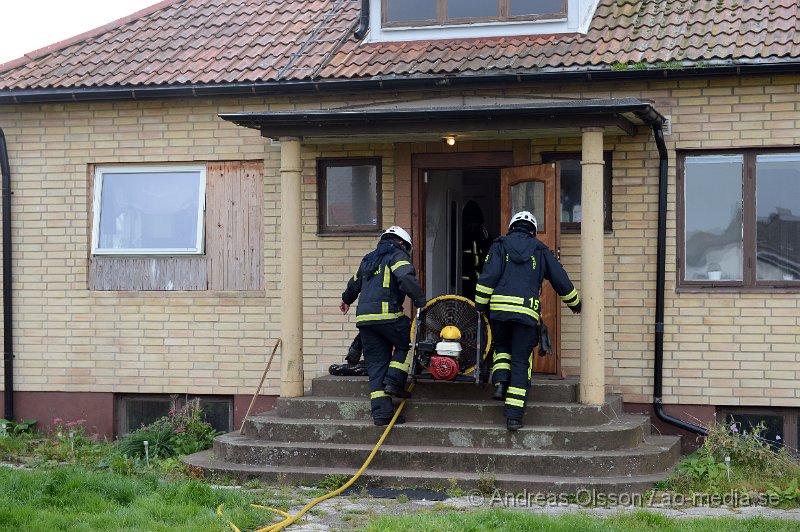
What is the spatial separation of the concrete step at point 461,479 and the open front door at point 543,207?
6.44ft

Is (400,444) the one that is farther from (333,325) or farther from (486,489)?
(333,325)

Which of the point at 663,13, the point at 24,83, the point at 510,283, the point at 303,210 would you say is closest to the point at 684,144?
the point at 663,13

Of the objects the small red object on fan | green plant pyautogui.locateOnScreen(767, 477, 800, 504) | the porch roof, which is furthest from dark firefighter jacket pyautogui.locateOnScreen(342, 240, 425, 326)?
green plant pyautogui.locateOnScreen(767, 477, 800, 504)

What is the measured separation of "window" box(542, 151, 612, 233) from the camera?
40.3ft

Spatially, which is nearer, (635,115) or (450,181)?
(635,115)

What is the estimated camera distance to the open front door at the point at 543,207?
11812 mm

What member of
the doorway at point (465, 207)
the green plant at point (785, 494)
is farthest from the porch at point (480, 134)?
the green plant at point (785, 494)

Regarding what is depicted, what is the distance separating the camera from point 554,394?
11281 mm

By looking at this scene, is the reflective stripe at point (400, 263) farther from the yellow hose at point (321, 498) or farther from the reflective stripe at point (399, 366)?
the yellow hose at point (321, 498)

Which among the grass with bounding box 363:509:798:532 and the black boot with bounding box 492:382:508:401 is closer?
the grass with bounding box 363:509:798:532

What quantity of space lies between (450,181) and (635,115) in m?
3.63

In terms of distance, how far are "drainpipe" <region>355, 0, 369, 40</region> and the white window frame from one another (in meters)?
2.42

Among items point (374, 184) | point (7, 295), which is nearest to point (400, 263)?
point (374, 184)

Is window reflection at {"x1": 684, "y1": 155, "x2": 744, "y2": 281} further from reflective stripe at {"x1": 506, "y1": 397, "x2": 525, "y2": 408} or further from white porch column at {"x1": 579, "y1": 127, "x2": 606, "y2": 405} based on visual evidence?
reflective stripe at {"x1": 506, "y1": 397, "x2": 525, "y2": 408}
